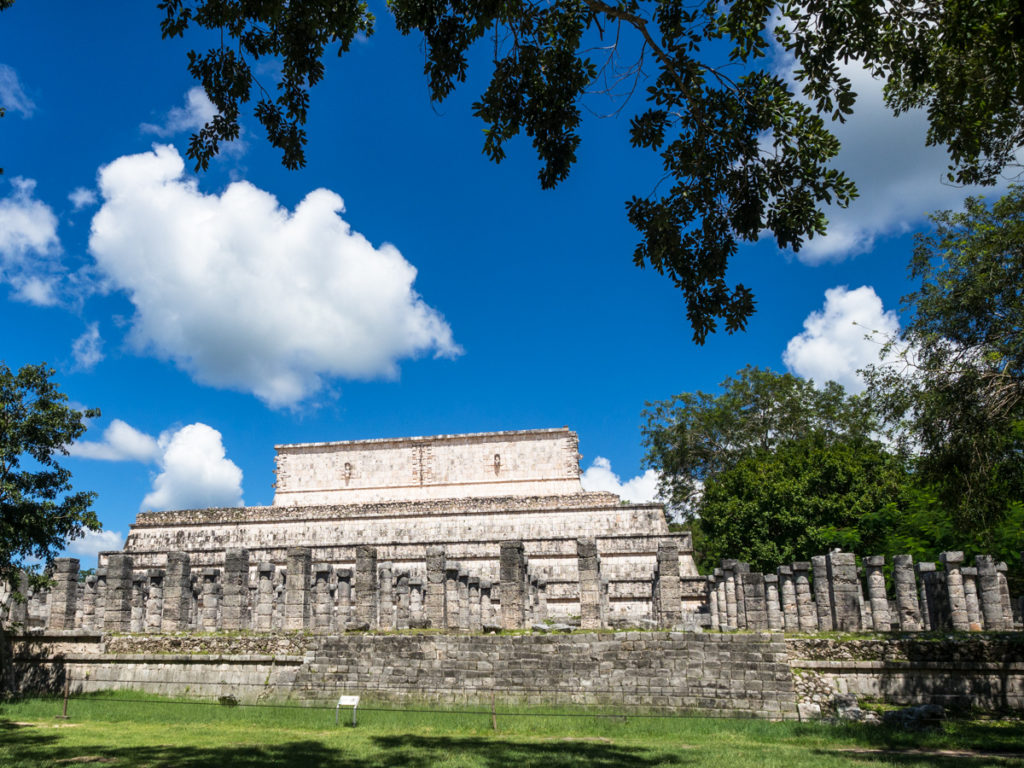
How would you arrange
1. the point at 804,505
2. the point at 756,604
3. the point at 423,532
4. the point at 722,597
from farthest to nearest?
1. the point at 423,532
2. the point at 804,505
3. the point at 722,597
4. the point at 756,604

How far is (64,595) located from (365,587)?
24.8 feet

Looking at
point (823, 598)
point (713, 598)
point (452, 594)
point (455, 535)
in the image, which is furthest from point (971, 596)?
point (455, 535)

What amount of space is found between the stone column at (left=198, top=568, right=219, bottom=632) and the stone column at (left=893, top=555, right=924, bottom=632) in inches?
577

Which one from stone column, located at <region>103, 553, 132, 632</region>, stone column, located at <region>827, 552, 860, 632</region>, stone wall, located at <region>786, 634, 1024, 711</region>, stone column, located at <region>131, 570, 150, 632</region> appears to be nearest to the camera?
stone wall, located at <region>786, 634, 1024, 711</region>

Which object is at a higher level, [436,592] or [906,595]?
[436,592]

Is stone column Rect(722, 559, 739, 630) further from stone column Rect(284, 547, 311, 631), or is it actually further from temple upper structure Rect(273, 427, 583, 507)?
temple upper structure Rect(273, 427, 583, 507)

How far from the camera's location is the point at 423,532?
29.5 metres

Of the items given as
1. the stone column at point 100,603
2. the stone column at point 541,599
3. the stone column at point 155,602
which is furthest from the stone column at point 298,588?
the stone column at point 541,599

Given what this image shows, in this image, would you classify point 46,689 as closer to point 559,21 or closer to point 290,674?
point 290,674

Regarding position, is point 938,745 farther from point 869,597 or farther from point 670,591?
point 869,597

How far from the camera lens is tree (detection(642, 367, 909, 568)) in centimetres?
2759

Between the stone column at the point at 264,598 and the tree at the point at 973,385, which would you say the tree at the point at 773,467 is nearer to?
the tree at the point at 973,385

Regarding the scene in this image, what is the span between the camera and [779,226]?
707 cm

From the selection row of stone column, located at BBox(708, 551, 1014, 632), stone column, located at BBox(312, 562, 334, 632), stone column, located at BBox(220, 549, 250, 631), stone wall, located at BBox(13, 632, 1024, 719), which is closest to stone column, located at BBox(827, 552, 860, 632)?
row of stone column, located at BBox(708, 551, 1014, 632)
